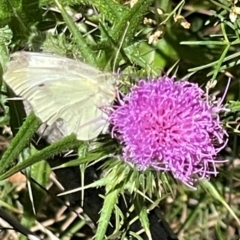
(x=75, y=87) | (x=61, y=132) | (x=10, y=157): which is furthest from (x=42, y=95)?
(x=61, y=132)

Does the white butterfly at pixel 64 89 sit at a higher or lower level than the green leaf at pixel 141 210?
higher

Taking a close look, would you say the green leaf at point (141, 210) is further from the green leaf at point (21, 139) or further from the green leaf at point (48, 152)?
the green leaf at point (21, 139)

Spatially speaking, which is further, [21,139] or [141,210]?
[141,210]

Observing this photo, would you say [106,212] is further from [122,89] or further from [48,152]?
[122,89]

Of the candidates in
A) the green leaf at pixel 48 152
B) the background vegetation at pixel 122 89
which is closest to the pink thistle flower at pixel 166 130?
the background vegetation at pixel 122 89

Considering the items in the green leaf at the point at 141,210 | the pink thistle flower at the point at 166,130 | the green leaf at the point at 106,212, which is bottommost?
the green leaf at the point at 141,210

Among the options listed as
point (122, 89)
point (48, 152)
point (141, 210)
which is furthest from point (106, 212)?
point (122, 89)
